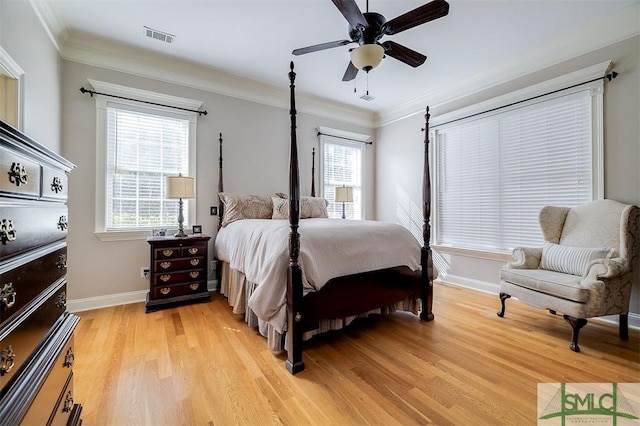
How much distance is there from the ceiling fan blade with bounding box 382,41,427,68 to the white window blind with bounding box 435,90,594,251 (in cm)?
171

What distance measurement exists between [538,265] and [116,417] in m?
3.49

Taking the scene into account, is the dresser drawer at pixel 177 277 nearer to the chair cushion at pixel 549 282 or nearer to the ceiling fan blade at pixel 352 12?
the ceiling fan blade at pixel 352 12

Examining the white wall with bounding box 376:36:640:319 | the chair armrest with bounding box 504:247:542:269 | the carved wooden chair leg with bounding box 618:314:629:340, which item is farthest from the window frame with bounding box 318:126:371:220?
the carved wooden chair leg with bounding box 618:314:629:340

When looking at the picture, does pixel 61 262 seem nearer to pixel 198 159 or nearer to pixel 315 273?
pixel 315 273

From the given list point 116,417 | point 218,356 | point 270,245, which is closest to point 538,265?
point 270,245

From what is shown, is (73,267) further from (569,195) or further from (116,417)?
(569,195)

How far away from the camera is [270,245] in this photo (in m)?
2.11

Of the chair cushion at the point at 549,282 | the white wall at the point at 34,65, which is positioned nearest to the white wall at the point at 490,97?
the chair cushion at the point at 549,282

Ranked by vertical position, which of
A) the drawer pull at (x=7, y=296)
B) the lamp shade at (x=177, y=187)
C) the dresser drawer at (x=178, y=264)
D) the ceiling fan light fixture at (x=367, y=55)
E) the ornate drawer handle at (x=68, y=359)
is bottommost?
the ornate drawer handle at (x=68, y=359)

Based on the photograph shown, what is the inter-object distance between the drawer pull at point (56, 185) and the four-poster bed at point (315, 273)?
1137 mm

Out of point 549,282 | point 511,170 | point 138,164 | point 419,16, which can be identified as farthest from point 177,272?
point 511,170

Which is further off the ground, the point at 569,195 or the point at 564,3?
the point at 564,3

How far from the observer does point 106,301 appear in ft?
9.91

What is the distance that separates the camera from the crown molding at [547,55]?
2.54 m
